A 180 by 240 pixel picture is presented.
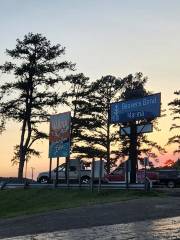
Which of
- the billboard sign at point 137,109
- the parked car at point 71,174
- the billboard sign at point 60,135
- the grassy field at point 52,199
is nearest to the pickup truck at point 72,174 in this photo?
the parked car at point 71,174

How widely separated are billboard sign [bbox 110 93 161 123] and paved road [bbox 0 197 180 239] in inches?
351

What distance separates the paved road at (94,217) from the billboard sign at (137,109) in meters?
8.93

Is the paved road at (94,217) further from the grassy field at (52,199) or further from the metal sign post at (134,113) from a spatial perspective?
the metal sign post at (134,113)

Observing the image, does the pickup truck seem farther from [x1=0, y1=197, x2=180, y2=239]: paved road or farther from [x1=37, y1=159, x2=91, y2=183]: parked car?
[x1=0, y1=197, x2=180, y2=239]: paved road

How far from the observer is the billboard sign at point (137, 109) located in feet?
109

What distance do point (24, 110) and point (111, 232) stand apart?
44322mm

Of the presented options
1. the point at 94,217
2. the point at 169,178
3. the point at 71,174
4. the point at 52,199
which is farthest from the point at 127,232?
the point at 71,174

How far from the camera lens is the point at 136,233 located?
16.0m

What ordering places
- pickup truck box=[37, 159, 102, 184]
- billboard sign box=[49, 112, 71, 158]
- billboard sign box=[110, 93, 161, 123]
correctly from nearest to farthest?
billboard sign box=[110, 93, 161, 123] < billboard sign box=[49, 112, 71, 158] < pickup truck box=[37, 159, 102, 184]

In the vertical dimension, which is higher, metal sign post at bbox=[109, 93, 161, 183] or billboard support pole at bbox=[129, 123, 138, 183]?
metal sign post at bbox=[109, 93, 161, 183]

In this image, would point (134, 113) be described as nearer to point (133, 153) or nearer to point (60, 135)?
point (133, 153)

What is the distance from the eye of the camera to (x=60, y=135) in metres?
37.0

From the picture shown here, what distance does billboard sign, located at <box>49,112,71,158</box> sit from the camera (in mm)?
36438

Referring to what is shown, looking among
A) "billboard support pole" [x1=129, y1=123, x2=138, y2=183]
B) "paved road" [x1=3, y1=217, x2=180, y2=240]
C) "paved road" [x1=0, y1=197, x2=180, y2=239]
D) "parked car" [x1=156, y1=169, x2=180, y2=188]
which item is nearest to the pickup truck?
"parked car" [x1=156, y1=169, x2=180, y2=188]
